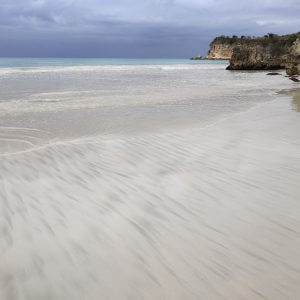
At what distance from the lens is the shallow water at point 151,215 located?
243 centimetres

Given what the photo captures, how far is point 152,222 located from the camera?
329 cm

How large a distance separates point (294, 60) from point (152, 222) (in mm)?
26656

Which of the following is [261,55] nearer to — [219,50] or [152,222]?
[152,222]

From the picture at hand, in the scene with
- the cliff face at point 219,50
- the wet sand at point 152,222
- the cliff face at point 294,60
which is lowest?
the wet sand at point 152,222

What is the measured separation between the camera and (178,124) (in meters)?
8.06

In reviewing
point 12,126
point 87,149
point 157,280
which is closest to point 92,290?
point 157,280

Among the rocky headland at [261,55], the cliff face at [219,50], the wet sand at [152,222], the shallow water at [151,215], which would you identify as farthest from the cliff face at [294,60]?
the cliff face at [219,50]

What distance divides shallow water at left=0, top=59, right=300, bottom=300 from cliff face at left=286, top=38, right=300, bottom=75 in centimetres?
2116

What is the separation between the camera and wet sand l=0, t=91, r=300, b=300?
95.0 inches

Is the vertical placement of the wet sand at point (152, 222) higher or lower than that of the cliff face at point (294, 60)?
lower

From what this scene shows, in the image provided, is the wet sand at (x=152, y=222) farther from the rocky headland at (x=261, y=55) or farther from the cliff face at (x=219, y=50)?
the cliff face at (x=219, y=50)

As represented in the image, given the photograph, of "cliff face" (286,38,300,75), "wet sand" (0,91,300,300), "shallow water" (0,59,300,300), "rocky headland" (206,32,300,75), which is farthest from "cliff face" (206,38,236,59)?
"wet sand" (0,91,300,300)

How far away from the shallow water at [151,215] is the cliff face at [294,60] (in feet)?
69.4

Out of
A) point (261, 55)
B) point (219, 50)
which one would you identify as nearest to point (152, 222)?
point (261, 55)
